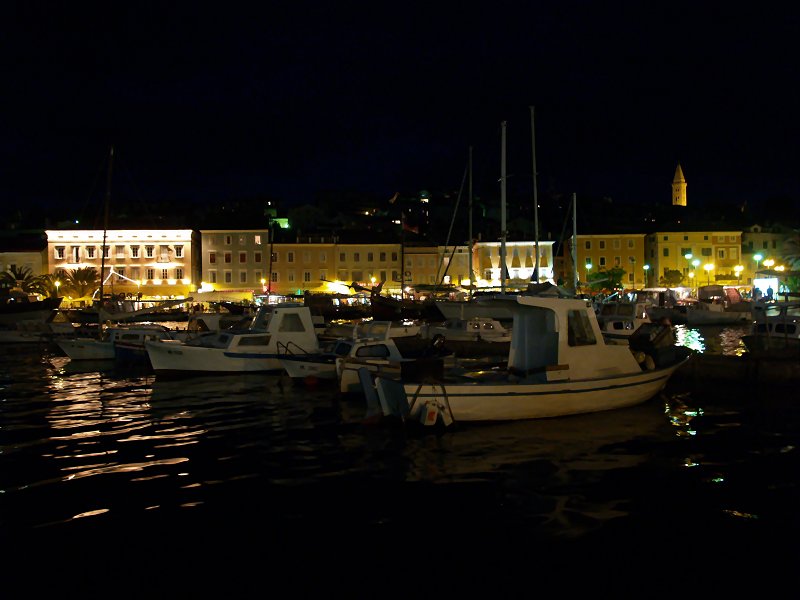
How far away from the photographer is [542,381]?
58.8 ft

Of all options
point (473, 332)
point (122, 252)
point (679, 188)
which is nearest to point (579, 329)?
point (473, 332)

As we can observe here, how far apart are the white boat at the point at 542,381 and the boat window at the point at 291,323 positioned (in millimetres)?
9751

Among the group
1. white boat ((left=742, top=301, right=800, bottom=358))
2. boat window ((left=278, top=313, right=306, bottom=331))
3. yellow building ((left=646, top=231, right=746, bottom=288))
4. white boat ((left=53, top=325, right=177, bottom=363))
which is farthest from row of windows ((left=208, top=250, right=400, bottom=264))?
boat window ((left=278, top=313, right=306, bottom=331))

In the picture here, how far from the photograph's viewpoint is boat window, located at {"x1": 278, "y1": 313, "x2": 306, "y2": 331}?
93.7 feet

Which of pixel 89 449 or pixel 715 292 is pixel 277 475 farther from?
pixel 715 292

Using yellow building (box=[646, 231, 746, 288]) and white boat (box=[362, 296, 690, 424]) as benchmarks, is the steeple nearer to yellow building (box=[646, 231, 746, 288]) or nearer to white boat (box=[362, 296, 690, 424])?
yellow building (box=[646, 231, 746, 288])

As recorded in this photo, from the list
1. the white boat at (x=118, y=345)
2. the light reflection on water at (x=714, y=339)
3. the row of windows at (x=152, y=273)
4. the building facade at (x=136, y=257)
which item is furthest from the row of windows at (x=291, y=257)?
the white boat at (x=118, y=345)

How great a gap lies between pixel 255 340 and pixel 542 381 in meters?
13.8

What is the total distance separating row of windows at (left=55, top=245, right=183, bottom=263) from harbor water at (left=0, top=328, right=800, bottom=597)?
74148mm

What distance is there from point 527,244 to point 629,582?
90.4 meters

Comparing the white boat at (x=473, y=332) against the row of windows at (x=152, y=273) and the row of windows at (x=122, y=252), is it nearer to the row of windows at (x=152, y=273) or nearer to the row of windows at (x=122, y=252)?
the row of windows at (x=152, y=273)

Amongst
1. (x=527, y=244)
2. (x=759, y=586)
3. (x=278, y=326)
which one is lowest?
(x=759, y=586)

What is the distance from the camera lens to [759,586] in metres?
8.88

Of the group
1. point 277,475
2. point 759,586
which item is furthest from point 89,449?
point 759,586
